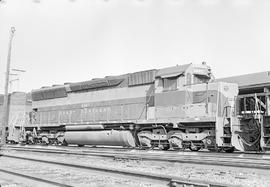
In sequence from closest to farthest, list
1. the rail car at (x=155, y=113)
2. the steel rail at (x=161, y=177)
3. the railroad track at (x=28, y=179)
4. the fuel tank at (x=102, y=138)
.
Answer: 1. the steel rail at (x=161, y=177)
2. the railroad track at (x=28, y=179)
3. the rail car at (x=155, y=113)
4. the fuel tank at (x=102, y=138)

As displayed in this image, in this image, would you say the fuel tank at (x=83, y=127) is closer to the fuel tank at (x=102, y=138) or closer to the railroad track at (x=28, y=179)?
the fuel tank at (x=102, y=138)

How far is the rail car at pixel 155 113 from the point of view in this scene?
11.9 meters

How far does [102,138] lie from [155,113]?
3.09 meters

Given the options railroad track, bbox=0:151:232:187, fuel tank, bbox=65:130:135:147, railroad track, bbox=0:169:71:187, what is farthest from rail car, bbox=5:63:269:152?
railroad track, bbox=0:169:71:187

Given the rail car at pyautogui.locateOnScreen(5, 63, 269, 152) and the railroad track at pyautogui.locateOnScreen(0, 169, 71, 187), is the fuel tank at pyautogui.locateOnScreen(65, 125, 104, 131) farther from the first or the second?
the railroad track at pyautogui.locateOnScreen(0, 169, 71, 187)

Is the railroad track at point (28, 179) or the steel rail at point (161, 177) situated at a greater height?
the steel rail at point (161, 177)

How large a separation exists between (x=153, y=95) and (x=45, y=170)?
22.3 feet

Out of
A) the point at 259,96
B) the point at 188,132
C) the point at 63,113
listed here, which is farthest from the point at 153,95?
the point at 63,113

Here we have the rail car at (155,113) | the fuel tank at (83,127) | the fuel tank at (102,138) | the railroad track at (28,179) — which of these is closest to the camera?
the railroad track at (28,179)

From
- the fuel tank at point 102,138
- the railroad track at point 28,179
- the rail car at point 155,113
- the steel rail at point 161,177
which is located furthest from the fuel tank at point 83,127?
the railroad track at point 28,179

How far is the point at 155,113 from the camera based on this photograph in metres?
13.9

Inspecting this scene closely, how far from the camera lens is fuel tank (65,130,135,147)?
14517mm

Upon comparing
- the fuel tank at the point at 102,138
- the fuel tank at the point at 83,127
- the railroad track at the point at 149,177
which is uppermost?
the fuel tank at the point at 83,127

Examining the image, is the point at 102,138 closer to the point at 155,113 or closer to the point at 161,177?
the point at 155,113
